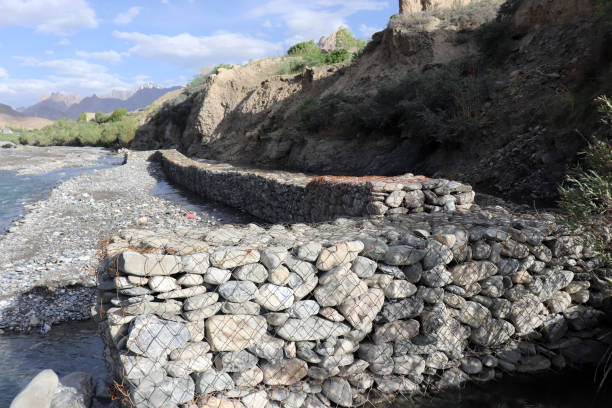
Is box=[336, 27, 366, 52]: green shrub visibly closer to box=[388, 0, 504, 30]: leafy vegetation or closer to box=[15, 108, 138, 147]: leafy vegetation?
box=[388, 0, 504, 30]: leafy vegetation

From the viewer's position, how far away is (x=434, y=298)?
387 cm

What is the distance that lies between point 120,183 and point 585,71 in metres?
15.3

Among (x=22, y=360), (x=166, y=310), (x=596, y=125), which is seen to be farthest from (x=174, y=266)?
(x=596, y=125)

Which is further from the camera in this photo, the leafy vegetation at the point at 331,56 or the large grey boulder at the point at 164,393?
the leafy vegetation at the point at 331,56

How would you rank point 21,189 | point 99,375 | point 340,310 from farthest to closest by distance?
point 21,189
point 99,375
point 340,310

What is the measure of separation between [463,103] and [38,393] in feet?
32.9

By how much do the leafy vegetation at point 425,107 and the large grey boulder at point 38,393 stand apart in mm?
8882

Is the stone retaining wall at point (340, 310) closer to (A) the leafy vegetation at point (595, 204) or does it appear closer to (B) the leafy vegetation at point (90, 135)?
(A) the leafy vegetation at point (595, 204)

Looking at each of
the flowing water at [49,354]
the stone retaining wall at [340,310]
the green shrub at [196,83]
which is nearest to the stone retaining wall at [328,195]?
the stone retaining wall at [340,310]


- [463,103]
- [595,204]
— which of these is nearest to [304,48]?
[463,103]

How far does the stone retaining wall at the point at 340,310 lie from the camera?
3154 mm

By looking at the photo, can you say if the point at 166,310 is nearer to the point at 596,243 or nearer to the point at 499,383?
the point at 499,383

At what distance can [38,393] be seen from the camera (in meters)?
3.49

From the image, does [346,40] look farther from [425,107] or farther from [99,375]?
[99,375]
